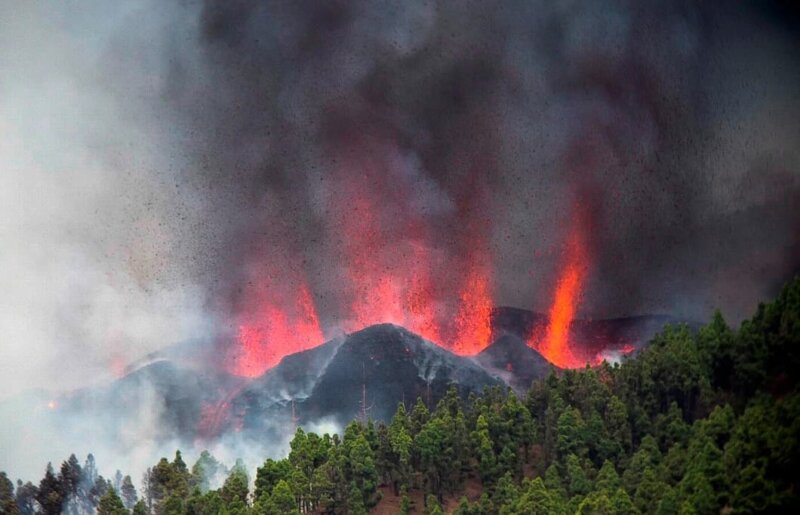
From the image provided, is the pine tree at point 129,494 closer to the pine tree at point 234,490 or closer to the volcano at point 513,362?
the pine tree at point 234,490

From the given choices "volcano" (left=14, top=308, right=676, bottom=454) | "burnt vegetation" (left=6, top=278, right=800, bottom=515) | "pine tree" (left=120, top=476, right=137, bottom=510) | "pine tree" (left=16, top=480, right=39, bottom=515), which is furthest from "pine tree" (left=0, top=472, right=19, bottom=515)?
"volcano" (left=14, top=308, right=676, bottom=454)

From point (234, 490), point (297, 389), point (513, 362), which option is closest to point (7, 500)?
point (234, 490)

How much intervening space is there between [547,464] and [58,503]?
96.8ft

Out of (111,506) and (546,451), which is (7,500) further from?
(546,451)

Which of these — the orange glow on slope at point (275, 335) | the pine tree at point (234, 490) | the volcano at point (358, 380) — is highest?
the orange glow on slope at point (275, 335)

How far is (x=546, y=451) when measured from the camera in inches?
2494

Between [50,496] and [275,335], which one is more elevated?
[275,335]

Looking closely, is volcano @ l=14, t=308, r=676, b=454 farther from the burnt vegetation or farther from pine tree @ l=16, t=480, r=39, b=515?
the burnt vegetation

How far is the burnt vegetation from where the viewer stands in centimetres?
5341

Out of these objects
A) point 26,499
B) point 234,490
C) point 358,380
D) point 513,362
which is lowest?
point 234,490

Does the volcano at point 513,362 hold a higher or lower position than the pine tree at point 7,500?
higher

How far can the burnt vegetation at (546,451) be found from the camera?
175 feet

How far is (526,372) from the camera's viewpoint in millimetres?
100500

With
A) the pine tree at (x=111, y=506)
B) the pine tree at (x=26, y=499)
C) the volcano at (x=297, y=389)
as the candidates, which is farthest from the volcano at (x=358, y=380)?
the pine tree at (x=111, y=506)
